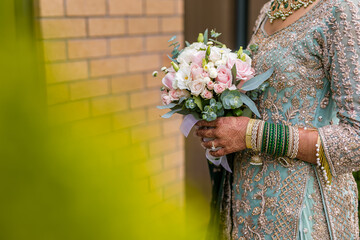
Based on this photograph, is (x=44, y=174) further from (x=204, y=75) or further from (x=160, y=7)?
(x=160, y=7)

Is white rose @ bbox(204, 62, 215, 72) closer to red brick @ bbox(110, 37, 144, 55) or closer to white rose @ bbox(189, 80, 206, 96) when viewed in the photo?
white rose @ bbox(189, 80, 206, 96)

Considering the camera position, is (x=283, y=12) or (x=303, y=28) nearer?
(x=303, y=28)

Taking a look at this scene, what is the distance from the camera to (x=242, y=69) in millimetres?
1264

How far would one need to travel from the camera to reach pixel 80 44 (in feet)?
6.74

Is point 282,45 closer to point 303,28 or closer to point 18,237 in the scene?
point 303,28

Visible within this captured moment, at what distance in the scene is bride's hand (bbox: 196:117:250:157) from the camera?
130cm

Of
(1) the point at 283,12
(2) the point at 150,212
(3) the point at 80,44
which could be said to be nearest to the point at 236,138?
(1) the point at 283,12

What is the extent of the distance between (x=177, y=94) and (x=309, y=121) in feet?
1.42

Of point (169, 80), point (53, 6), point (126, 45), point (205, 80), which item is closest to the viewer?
point (205, 80)

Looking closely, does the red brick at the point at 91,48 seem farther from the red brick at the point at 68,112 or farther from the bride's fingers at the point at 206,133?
the red brick at the point at 68,112

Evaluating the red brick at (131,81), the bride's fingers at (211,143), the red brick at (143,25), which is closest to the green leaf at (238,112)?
the bride's fingers at (211,143)

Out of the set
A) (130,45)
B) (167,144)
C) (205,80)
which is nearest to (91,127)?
(205,80)

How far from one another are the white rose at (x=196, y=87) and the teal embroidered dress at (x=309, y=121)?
0.80 feet

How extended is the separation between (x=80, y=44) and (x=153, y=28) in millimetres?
563
